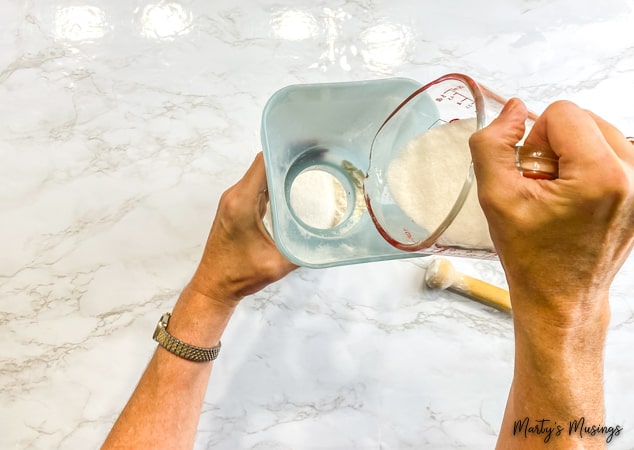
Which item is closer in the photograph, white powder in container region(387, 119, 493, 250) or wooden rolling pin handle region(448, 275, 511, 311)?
white powder in container region(387, 119, 493, 250)

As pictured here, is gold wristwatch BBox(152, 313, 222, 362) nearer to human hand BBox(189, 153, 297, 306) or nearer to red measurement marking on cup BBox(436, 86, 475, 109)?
human hand BBox(189, 153, 297, 306)

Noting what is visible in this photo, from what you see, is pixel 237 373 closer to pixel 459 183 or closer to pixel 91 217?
pixel 91 217

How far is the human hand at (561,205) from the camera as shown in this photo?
12.3 inches

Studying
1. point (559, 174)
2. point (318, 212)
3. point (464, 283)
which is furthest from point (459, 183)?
point (464, 283)

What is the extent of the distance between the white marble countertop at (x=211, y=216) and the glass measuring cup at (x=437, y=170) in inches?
10.3

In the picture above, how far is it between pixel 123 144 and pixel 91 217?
0.10 meters

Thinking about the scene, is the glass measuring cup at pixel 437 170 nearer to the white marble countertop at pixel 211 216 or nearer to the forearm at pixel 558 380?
the forearm at pixel 558 380

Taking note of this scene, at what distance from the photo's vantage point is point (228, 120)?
0.68 meters

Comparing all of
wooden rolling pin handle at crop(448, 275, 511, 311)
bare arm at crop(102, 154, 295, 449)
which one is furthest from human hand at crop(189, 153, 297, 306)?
wooden rolling pin handle at crop(448, 275, 511, 311)

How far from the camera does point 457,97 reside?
1.32 feet

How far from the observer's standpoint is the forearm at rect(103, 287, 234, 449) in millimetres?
529

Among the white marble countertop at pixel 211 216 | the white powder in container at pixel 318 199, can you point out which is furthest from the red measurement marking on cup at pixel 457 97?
the white marble countertop at pixel 211 216

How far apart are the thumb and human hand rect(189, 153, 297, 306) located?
247 millimetres

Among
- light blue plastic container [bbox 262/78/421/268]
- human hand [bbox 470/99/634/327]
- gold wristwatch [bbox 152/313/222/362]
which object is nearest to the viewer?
human hand [bbox 470/99/634/327]
